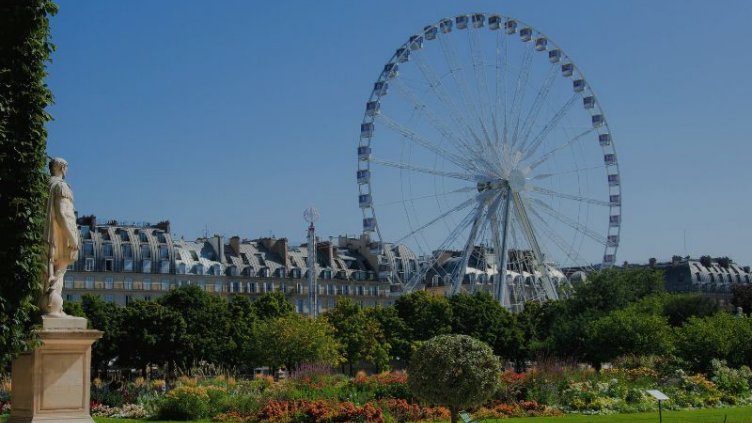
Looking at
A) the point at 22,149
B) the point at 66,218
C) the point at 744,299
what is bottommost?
the point at 744,299

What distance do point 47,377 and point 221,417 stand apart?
44.0 feet

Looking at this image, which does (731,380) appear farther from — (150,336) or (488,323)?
(488,323)

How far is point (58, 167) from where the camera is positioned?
1391cm

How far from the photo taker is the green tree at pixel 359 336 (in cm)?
6688

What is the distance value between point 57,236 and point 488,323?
5880 centimetres

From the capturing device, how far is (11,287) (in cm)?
1382

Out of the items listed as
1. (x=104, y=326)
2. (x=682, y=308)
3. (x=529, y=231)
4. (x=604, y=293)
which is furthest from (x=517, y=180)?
(x=104, y=326)

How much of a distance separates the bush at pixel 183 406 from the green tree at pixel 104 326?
3168 cm

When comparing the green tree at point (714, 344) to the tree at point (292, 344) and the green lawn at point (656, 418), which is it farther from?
Answer: the tree at point (292, 344)

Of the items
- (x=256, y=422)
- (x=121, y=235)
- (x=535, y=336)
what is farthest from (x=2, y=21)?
(x=121, y=235)

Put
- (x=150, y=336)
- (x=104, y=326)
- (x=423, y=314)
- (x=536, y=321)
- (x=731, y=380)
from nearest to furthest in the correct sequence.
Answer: (x=731, y=380) < (x=150, y=336) < (x=104, y=326) < (x=423, y=314) < (x=536, y=321)

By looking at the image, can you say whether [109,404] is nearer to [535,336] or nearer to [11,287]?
[11,287]

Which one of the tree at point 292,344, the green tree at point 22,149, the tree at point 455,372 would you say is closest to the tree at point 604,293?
the tree at point 292,344

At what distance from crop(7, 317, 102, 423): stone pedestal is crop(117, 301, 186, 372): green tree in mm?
47205
